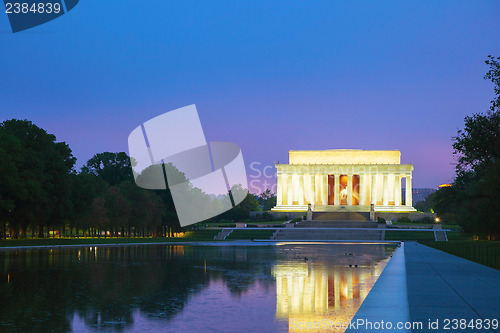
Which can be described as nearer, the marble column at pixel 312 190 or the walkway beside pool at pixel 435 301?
the walkway beside pool at pixel 435 301

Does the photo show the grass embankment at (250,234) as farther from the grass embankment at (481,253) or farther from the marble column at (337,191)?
the marble column at (337,191)

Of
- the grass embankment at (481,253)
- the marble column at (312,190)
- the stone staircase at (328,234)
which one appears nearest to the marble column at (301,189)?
the marble column at (312,190)

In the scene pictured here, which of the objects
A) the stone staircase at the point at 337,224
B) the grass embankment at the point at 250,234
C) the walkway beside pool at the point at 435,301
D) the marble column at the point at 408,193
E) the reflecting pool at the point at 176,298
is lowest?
the grass embankment at the point at 250,234

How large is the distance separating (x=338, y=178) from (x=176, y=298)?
122159 millimetres

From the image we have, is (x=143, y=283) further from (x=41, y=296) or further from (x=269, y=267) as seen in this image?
(x=269, y=267)

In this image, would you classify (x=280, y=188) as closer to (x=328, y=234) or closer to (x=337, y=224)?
(x=337, y=224)

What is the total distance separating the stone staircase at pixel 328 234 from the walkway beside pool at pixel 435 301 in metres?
61.6

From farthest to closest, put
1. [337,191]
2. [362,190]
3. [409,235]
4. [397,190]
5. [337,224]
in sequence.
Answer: [337,191] < [362,190] < [397,190] < [337,224] < [409,235]

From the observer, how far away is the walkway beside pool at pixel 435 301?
11509mm

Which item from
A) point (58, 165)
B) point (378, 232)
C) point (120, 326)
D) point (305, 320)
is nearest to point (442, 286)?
point (305, 320)

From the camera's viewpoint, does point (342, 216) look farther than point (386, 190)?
No

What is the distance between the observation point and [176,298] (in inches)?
707

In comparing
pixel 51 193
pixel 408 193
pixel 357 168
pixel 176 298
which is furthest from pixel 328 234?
pixel 176 298

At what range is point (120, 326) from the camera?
13.2 metres
